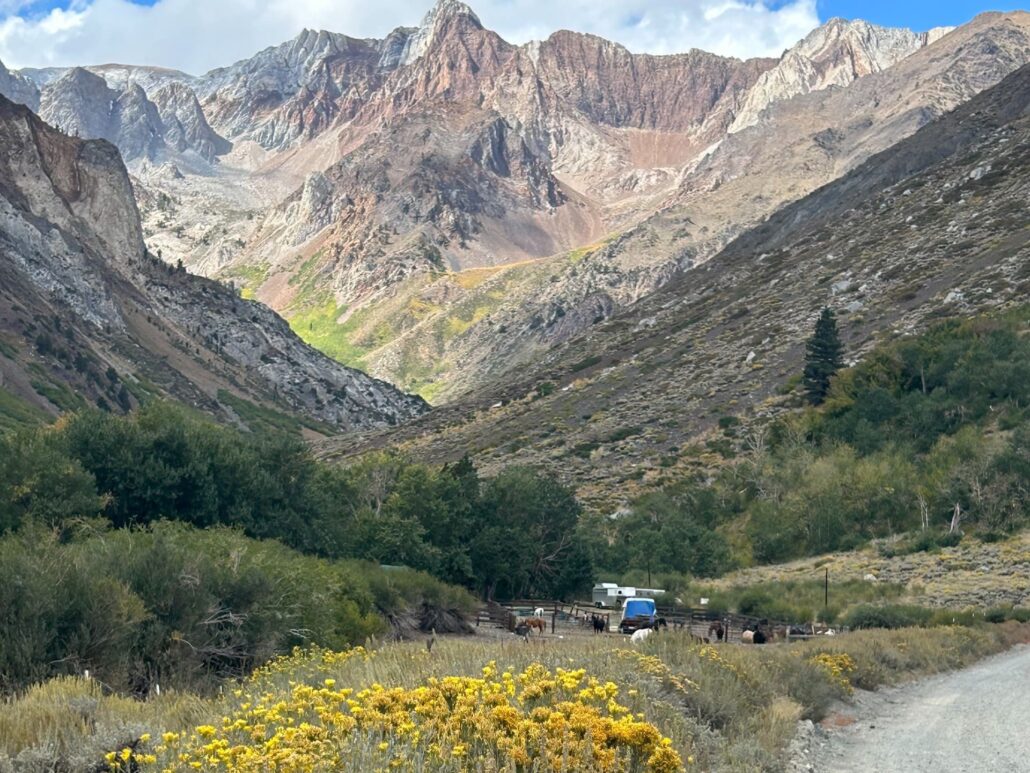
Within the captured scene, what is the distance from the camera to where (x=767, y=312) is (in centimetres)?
9656

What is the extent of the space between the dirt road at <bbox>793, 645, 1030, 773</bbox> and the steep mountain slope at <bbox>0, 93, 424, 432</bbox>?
3161 inches

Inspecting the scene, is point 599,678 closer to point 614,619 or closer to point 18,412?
point 614,619

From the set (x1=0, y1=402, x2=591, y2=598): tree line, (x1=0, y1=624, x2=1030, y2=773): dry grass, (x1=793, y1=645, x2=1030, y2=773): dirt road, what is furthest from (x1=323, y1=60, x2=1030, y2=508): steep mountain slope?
(x1=0, y1=624, x2=1030, y2=773): dry grass

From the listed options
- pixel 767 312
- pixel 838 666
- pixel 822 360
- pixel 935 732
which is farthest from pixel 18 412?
pixel 935 732

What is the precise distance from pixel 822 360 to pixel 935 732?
5826 cm

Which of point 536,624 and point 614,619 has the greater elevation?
point 536,624

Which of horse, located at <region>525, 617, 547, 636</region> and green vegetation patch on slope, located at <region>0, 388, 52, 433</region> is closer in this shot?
horse, located at <region>525, 617, 547, 636</region>

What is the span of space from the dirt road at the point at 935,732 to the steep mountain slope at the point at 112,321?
8030 centimetres

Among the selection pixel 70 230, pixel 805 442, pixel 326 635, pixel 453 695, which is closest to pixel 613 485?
pixel 805 442

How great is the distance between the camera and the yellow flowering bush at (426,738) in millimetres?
7082

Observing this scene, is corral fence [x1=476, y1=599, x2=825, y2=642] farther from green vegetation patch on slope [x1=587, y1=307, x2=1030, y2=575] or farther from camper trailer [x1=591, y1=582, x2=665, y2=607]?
green vegetation patch on slope [x1=587, y1=307, x2=1030, y2=575]

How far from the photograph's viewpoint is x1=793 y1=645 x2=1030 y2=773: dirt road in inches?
550

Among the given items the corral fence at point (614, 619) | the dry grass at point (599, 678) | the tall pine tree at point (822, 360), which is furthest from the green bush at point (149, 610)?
the tall pine tree at point (822, 360)

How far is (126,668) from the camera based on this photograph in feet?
50.2
